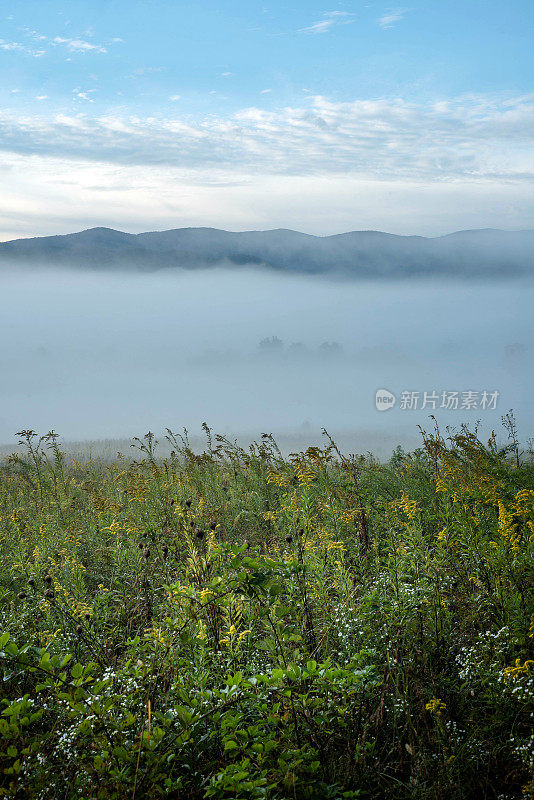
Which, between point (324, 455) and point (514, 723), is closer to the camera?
point (514, 723)

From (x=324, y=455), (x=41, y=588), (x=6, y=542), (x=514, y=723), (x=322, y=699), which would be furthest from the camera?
(x=6, y=542)

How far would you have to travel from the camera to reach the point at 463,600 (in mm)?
4059

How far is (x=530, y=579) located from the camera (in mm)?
3814

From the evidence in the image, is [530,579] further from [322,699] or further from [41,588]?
[41,588]

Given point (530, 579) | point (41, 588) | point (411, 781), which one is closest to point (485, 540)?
point (530, 579)

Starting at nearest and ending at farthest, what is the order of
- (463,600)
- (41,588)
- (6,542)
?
(463,600), (41,588), (6,542)

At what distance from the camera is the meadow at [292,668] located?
2.57 meters

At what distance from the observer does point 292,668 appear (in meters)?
2.77

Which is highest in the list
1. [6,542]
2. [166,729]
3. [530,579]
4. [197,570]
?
[197,570]

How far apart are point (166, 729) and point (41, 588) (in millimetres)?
2734

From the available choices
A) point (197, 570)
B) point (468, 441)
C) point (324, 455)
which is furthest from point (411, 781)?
point (468, 441)

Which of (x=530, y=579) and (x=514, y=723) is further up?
(x=530, y=579)

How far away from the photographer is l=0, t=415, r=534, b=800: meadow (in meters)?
2.57

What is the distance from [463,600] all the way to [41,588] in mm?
3499
